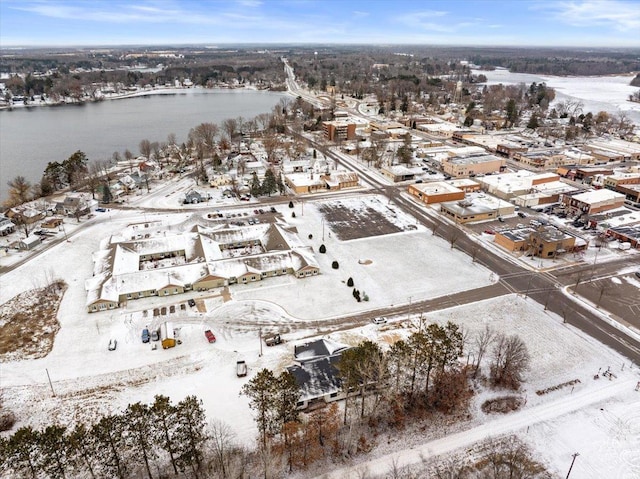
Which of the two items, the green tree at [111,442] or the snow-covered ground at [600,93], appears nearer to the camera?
the green tree at [111,442]

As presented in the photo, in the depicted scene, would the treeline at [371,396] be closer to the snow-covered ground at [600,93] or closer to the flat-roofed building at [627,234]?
the flat-roofed building at [627,234]

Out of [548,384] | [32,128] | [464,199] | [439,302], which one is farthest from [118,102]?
[548,384]

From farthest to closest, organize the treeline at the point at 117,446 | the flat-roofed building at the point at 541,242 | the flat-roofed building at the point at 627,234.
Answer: the flat-roofed building at the point at 627,234 → the flat-roofed building at the point at 541,242 → the treeline at the point at 117,446

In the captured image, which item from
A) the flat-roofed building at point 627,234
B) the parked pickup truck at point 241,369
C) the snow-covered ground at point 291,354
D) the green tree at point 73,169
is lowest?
the snow-covered ground at point 291,354

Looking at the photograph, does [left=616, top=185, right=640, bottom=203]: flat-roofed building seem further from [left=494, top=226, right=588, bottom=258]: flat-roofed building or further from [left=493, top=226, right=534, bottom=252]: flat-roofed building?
[left=493, top=226, right=534, bottom=252]: flat-roofed building

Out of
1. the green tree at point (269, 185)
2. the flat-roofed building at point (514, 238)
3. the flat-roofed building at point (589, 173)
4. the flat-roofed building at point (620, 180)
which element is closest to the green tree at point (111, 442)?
the flat-roofed building at point (514, 238)

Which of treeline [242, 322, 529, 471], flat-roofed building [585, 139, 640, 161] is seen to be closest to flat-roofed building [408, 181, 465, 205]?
treeline [242, 322, 529, 471]

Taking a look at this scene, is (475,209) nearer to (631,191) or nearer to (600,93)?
(631,191)
